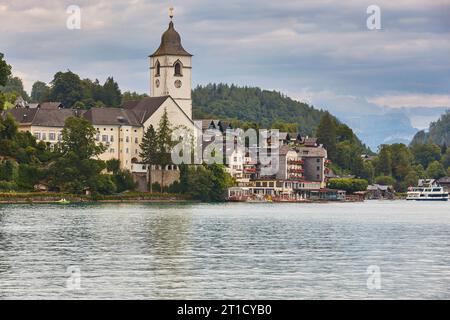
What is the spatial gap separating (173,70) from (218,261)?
377ft

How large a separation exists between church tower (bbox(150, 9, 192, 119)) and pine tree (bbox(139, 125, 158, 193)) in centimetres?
1792

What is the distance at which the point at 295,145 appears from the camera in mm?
191375

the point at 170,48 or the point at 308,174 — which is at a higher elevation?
the point at 170,48

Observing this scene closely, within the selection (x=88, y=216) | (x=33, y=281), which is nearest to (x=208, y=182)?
(x=88, y=216)

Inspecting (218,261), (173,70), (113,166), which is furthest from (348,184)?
(218,261)

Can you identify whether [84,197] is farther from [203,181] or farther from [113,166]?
[203,181]

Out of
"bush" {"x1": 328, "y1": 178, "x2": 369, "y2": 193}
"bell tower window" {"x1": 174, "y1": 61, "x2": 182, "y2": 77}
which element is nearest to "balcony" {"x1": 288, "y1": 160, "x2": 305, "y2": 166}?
"bush" {"x1": 328, "y1": 178, "x2": 369, "y2": 193}

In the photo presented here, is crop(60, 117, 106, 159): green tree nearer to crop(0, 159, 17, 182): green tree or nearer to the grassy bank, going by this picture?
the grassy bank

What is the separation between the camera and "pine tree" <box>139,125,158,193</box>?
13725 centimetres

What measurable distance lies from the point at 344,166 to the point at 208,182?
229ft

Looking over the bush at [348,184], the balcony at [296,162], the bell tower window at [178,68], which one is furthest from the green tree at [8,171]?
the bush at [348,184]

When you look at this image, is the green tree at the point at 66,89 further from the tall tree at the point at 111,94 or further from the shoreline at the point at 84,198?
the shoreline at the point at 84,198
